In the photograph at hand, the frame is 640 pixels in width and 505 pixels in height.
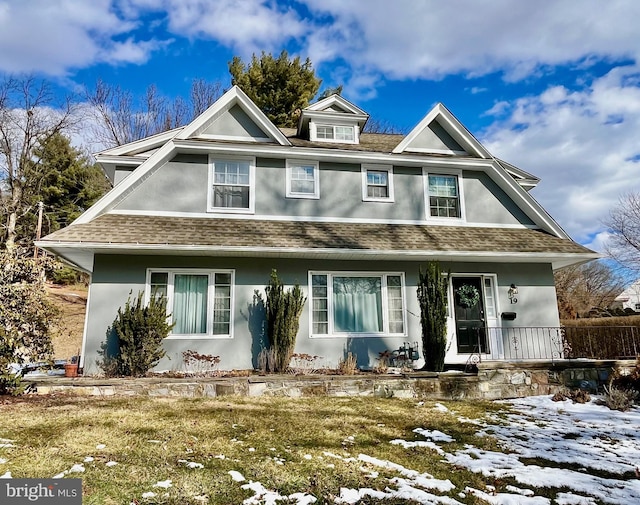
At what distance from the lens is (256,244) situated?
954 centimetres

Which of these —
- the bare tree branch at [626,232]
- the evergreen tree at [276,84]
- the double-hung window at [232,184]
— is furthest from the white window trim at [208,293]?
the bare tree branch at [626,232]

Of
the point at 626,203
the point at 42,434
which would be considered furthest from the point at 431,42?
the point at 626,203

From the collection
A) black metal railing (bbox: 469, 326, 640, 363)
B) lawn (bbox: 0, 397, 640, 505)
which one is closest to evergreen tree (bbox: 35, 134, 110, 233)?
lawn (bbox: 0, 397, 640, 505)

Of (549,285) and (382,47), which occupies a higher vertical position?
(382,47)

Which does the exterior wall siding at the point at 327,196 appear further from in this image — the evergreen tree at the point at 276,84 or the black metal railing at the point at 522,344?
the evergreen tree at the point at 276,84

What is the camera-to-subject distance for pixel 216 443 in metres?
4.95

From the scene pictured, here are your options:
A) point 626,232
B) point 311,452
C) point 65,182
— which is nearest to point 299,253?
point 311,452

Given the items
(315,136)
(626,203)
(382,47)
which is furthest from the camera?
(626,203)

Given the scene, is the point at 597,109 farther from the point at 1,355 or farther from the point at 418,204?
the point at 1,355

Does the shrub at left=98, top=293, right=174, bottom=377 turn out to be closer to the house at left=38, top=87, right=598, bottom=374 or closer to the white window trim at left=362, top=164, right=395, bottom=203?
the house at left=38, top=87, right=598, bottom=374

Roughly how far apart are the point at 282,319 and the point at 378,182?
492 centimetres

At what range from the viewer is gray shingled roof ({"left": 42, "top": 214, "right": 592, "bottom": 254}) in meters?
9.25

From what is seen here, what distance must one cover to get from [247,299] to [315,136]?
5611 millimetres

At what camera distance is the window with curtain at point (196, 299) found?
31.7ft
